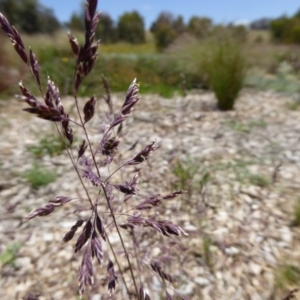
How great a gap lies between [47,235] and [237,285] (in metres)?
1.15

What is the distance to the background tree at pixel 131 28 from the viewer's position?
27625 mm

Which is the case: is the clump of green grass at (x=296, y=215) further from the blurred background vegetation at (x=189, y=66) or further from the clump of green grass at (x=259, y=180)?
the blurred background vegetation at (x=189, y=66)

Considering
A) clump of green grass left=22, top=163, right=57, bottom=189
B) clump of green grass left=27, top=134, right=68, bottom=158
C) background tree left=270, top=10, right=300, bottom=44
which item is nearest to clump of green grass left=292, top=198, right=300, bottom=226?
clump of green grass left=22, top=163, right=57, bottom=189

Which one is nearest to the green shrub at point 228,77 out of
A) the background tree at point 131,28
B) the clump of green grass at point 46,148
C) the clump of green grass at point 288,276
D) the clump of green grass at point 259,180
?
the clump of green grass at point 259,180

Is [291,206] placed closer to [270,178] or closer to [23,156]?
[270,178]

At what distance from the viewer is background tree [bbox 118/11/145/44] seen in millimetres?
27625

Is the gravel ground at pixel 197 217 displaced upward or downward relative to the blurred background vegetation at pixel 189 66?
downward

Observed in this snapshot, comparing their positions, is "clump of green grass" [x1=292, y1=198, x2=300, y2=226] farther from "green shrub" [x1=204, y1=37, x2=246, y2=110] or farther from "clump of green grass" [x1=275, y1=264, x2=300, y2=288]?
"green shrub" [x1=204, y1=37, x2=246, y2=110]

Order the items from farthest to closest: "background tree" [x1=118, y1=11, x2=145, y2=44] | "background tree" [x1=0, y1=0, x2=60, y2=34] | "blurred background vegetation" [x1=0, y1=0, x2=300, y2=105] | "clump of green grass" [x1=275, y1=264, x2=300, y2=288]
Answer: "background tree" [x1=118, y1=11, x2=145, y2=44], "background tree" [x1=0, y1=0, x2=60, y2=34], "blurred background vegetation" [x1=0, y1=0, x2=300, y2=105], "clump of green grass" [x1=275, y1=264, x2=300, y2=288]

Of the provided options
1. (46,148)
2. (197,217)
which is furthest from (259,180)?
(46,148)

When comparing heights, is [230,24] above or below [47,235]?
above

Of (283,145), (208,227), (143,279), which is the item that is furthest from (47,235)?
(283,145)

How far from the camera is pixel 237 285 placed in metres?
1.38

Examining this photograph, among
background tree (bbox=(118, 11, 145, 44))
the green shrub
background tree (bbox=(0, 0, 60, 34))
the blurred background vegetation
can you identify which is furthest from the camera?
background tree (bbox=(118, 11, 145, 44))
